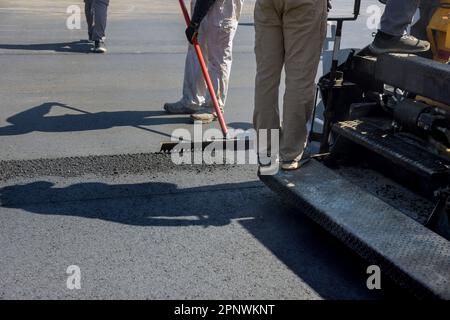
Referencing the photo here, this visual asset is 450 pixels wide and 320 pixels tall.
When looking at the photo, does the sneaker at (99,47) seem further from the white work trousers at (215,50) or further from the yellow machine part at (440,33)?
the yellow machine part at (440,33)

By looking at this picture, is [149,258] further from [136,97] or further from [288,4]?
[136,97]

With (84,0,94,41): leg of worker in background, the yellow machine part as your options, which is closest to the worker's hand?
the yellow machine part

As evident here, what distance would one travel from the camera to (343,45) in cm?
1136

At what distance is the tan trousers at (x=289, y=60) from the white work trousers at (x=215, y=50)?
1899mm

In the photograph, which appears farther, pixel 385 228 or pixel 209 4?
pixel 209 4

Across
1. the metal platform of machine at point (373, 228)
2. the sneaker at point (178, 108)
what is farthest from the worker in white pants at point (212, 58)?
the metal platform of machine at point (373, 228)

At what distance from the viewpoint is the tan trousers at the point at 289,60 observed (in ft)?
13.8

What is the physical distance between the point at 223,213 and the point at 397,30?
169cm

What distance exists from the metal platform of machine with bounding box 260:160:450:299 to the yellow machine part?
4.50ft

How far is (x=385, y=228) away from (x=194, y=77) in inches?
134

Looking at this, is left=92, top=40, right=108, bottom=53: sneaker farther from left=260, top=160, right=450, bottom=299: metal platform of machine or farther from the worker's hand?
left=260, top=160, right=450, bottom=299: metal platform of machine

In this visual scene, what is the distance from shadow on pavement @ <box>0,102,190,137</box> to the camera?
6250 mm

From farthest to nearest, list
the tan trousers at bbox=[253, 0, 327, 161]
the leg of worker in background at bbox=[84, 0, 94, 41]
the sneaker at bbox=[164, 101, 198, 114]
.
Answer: the leg of worker in background at bbox=[84, 0, 94, 41]
the sneaker at bbox=[164, 101, 198, 114]
the tan trousers at bbox=[253, 0, 327, 161]
